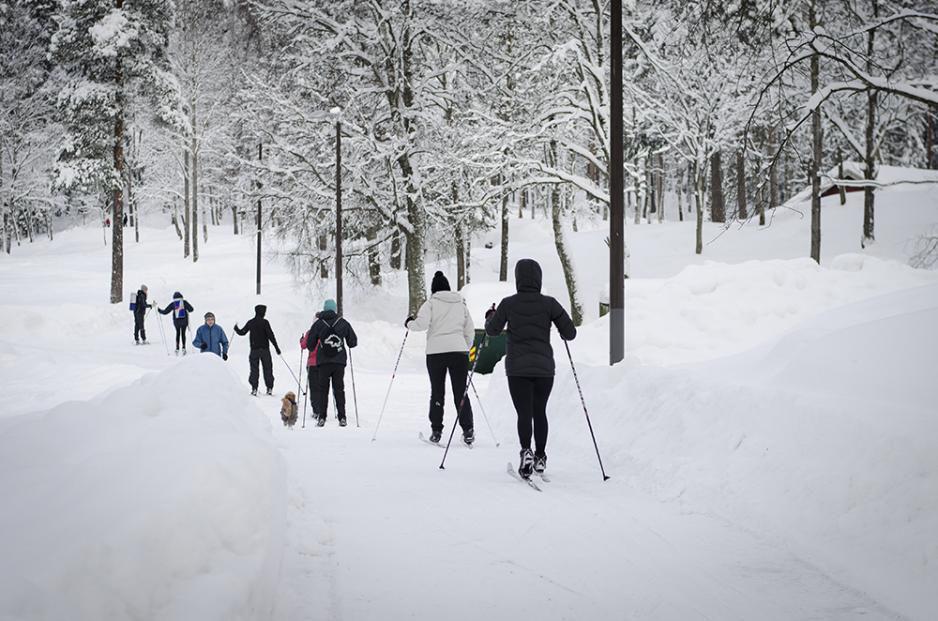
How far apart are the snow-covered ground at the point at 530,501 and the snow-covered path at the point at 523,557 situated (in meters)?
0.02

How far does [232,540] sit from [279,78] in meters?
22.2

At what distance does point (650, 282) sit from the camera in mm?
15469

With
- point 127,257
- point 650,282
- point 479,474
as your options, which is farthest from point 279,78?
point 127,257

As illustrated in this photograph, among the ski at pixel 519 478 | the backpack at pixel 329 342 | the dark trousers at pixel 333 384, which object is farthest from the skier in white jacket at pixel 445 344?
the dark trousers at pixel 333 384

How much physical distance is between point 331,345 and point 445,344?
123 inches

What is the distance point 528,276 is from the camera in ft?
22.1

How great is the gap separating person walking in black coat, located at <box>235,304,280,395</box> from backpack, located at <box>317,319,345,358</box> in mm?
3261

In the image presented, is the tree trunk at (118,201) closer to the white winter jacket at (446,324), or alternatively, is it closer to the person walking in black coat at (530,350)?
the white winter jacket at (446,324)

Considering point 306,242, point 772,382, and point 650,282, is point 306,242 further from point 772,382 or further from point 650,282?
point 772,382

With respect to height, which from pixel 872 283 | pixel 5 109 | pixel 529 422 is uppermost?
pixel 5 109

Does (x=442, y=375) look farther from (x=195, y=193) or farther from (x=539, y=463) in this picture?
(x=195, y=193)

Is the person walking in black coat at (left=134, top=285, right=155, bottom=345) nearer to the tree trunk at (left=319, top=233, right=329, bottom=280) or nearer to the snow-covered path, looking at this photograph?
the tree trunk at (left=319, top=233, right=329, bottom=280)

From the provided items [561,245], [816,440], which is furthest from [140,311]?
[816,440]

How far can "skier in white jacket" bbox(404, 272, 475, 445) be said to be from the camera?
857 centimetres
